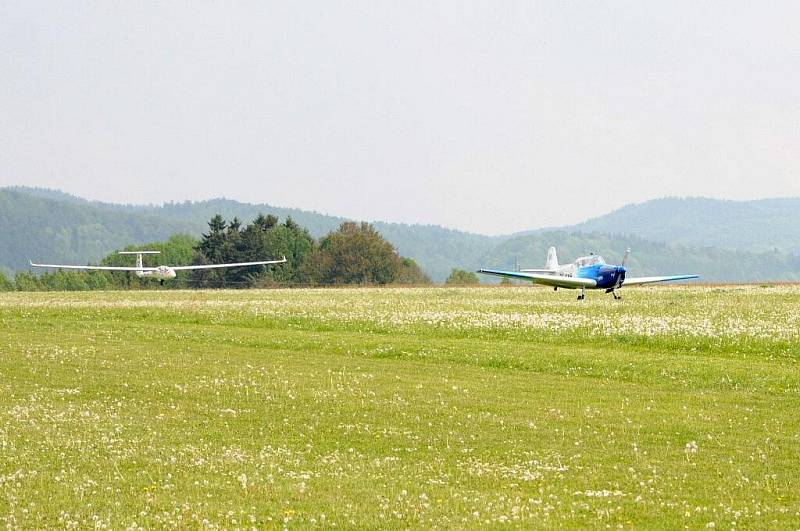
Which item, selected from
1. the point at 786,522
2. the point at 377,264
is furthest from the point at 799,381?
the point at 377,264

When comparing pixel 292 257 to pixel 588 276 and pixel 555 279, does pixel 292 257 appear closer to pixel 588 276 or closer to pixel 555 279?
pixel 555 279

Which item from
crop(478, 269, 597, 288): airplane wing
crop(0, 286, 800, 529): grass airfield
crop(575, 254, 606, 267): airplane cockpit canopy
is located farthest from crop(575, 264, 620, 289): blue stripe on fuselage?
crop(0, 286, 800, 529): grass airfield

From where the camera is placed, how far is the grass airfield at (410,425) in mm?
13781

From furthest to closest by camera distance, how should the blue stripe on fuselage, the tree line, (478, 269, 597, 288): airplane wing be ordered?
the tree line
(478, 269, 597, 288): airplane wing
the blue stripe on fuselage

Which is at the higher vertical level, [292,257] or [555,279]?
[292,257]

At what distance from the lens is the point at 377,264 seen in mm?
146125

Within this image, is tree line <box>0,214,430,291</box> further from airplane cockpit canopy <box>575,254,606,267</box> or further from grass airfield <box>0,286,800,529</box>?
grass airfield <box>0,286,800,529</box>

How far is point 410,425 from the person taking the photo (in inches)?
804

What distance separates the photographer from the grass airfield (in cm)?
1378

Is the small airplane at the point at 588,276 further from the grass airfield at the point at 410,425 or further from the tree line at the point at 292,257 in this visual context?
the tree line at the point at 292,257

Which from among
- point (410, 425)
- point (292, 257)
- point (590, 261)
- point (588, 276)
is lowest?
point (410, 425)

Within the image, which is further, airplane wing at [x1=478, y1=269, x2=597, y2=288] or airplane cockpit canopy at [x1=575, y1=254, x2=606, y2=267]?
airplane cockpit canopy at [x1=575, y1=254, x2=606, y2=267]

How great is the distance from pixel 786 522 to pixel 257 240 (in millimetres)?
139035

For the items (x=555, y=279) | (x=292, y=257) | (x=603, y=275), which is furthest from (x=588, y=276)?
(x=292, y=257)
